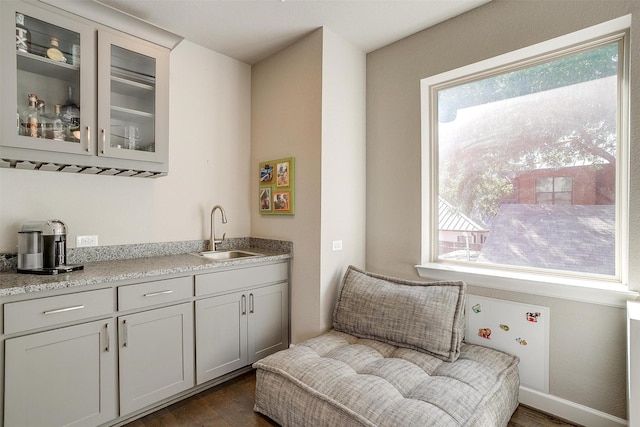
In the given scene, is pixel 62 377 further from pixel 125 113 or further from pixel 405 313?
pixel 405 313

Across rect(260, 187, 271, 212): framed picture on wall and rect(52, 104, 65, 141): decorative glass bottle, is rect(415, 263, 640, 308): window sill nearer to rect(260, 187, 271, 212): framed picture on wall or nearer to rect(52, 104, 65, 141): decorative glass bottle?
rect(260, 187, 271, 212): framed picture on wall

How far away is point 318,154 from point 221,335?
1.54 meters

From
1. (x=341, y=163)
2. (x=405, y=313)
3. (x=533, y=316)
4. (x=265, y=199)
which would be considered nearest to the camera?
(x=533, y=316)

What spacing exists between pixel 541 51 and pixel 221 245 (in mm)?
2858

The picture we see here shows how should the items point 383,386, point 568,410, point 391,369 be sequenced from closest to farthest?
point 383,386
point 391,369
point 568,410

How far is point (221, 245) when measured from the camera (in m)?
2.92

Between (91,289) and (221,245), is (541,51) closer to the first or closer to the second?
(221,245)

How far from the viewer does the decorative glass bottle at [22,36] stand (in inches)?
69.9

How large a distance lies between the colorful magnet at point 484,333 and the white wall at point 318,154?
3.54 ft

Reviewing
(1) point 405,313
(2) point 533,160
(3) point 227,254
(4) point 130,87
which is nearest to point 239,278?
(3) point 227,254

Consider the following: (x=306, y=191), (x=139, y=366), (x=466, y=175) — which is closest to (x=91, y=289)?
(x=139, y=366)

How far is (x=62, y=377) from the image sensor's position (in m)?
1.65

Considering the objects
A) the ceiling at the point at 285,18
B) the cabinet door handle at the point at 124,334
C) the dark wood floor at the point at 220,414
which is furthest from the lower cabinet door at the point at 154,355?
the ceiling at the point at 285,18

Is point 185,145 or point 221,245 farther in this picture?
point 221,245
